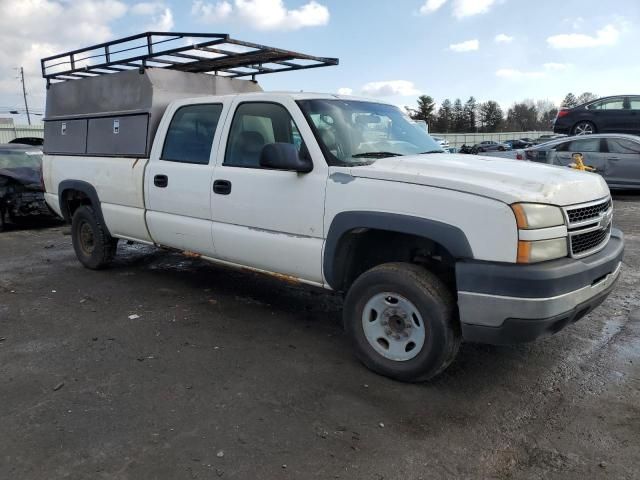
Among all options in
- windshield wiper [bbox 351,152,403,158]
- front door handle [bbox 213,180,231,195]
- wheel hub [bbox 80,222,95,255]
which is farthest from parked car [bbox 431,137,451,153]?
wheel hub [bbox 80,222,95,255]

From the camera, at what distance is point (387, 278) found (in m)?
3.34

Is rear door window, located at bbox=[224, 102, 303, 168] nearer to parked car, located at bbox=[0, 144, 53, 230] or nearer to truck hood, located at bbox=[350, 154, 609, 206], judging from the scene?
truck hood, located at bbox=[350, 154, 609, 206]

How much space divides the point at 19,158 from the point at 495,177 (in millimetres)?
9275

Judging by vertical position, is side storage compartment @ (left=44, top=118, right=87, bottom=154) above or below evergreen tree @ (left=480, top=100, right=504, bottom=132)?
below

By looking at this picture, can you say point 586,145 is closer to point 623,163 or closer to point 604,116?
point 623,163

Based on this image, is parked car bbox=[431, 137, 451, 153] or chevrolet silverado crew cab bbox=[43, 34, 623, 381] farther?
parked car bbox=[431, 137, 451, 153]

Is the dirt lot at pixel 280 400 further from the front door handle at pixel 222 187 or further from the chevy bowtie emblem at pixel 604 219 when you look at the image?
the front door handle at pixel 222 187

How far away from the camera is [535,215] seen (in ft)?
9.39

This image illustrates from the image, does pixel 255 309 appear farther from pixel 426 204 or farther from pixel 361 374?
pixel 426 204

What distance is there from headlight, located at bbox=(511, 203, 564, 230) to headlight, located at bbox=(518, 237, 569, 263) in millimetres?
89

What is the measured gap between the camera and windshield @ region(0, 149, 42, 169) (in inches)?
367

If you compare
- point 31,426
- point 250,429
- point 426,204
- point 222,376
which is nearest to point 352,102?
point 426,204

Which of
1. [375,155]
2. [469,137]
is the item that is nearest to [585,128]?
[375,155]

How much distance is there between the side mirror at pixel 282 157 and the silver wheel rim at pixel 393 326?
1.07 metres
